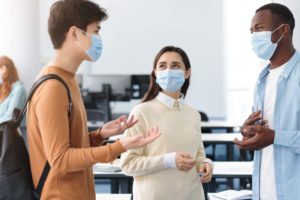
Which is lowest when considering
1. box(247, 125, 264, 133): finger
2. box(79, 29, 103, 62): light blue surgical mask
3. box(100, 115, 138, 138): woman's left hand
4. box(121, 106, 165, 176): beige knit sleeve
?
box(121, 106, 165, 176): beige knit sleeve

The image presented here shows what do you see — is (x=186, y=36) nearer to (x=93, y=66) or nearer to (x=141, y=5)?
(x=141, y=5)

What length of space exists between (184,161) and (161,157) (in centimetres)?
12

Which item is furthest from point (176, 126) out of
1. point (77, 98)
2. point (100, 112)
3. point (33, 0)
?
point (33, 0)

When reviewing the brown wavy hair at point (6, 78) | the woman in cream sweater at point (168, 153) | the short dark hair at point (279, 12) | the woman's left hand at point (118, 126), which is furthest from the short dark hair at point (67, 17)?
the brown wavy hair at point (6, 78)

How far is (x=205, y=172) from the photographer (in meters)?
2.26

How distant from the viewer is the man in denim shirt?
6.73 ft

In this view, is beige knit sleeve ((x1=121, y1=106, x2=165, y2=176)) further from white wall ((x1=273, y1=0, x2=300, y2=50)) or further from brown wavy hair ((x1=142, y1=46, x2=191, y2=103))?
white wall ((x1=273, y1=0, x2=300, y2=50))

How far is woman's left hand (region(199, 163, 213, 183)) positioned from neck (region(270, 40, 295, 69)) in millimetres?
604

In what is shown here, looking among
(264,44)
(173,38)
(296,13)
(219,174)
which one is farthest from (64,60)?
(173,38)

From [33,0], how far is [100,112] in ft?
6.74

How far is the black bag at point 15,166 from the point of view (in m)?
1.61

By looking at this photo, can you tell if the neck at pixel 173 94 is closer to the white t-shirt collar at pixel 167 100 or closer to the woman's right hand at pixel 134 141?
the white t-shirt collar at pixel 167 100

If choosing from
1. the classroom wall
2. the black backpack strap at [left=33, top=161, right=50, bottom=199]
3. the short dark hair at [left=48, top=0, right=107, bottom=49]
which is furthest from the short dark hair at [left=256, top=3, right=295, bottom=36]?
the classroom wall

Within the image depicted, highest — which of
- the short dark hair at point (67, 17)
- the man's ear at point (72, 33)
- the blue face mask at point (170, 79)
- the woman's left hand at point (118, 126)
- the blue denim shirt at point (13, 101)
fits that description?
the short dark hair at point (67, 17)
